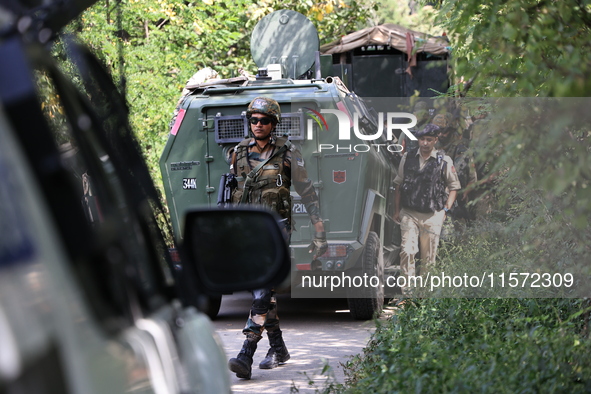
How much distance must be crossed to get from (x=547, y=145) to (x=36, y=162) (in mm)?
2981

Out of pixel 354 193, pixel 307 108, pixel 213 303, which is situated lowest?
pixel 213 303

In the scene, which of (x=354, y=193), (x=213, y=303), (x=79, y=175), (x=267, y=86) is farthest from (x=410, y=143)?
(x=79, y=175)

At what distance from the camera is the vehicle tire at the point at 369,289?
836cm

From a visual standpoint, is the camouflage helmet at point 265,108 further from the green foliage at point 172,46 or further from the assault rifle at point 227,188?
the green foliage at point 172,46

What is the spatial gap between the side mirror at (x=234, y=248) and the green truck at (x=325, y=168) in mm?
6160

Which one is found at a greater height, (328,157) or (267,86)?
(267,86)

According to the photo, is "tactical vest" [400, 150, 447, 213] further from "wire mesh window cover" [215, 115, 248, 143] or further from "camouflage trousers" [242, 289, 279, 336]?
"camouflage trousers" [242, 289, 279, 336]

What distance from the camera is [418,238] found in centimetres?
823

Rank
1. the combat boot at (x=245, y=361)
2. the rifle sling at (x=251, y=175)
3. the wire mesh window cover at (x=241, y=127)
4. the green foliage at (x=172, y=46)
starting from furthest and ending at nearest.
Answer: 1. the green foliage at (x=172, y=46)
2. the wire mesh window cover at (x=241, y=127)
3. the rifle sling at (x=251, y=175)
4. the combat boot at (x=245, y=361)

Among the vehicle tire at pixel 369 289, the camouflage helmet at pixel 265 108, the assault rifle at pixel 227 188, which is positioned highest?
the camouflage helmet at pixel 265 108

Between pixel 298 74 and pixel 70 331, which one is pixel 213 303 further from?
pixel 70 331

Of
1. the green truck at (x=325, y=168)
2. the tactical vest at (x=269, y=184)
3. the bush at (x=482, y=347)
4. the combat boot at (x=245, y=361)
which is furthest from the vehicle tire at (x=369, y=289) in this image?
the combat boot at (x=245, y=361)

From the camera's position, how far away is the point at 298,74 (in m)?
10.7

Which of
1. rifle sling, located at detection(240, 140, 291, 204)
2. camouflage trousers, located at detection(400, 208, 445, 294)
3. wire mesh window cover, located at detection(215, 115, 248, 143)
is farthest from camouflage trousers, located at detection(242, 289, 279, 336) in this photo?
wire mesh window cover, located at detection(215, 115, 248, 143)
